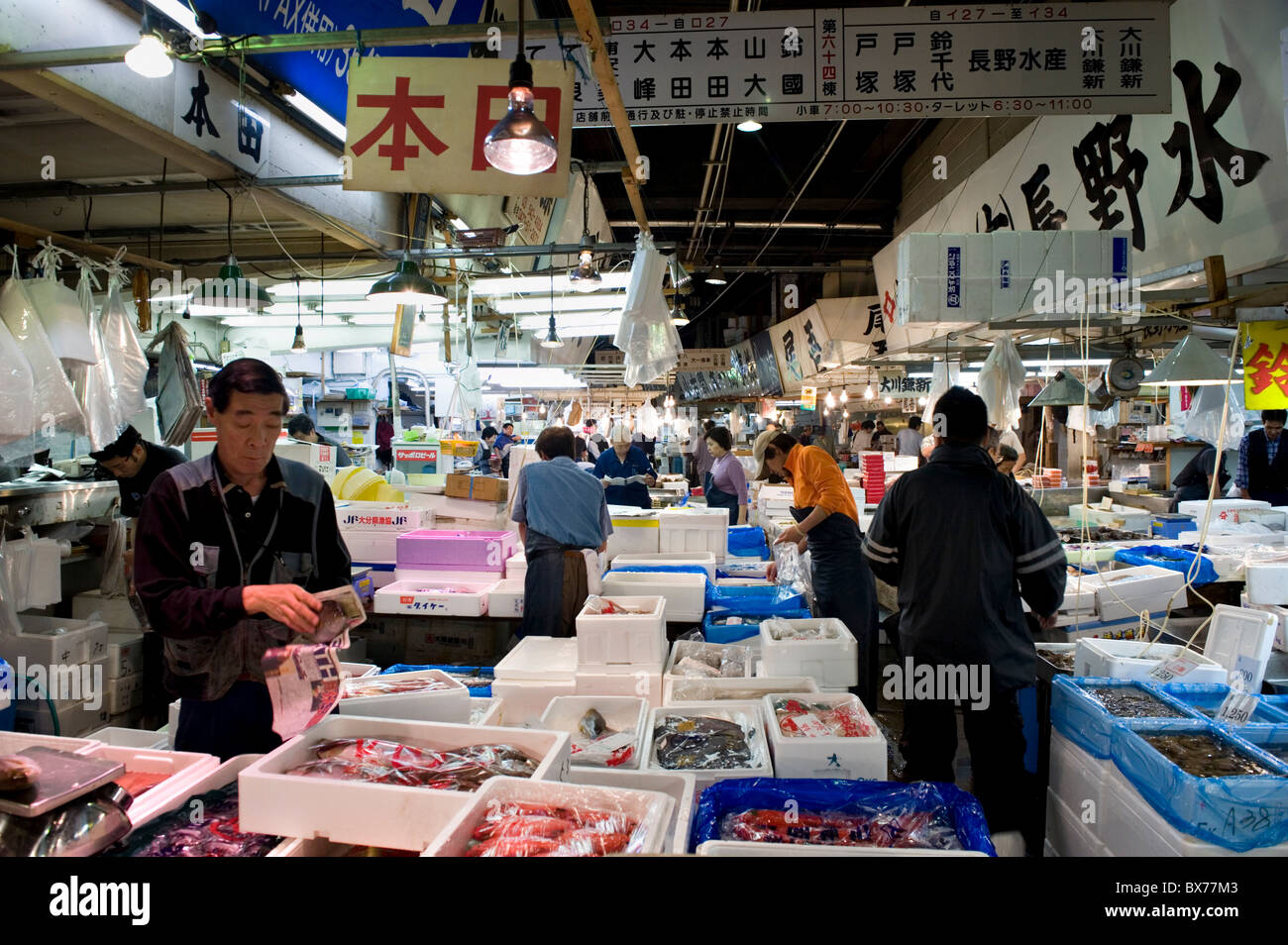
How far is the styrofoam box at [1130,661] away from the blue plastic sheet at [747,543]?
339 cm

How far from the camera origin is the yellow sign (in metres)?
5.93

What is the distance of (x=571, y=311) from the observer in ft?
31.4

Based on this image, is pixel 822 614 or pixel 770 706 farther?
pixel 822 614

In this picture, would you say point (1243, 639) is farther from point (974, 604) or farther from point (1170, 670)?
point (974, 604)

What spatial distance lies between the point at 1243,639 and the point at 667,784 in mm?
3012

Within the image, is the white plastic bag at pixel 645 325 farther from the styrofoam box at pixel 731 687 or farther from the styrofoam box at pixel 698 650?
the styrofoam box at pixel 731 687

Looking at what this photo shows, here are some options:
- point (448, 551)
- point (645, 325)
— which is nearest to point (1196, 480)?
point (645, 325)

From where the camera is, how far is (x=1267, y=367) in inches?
235

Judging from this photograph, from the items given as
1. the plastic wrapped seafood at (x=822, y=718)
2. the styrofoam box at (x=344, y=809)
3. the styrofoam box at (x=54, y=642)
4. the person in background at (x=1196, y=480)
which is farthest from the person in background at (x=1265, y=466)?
the styrofoam box at (x=54, y=642)
